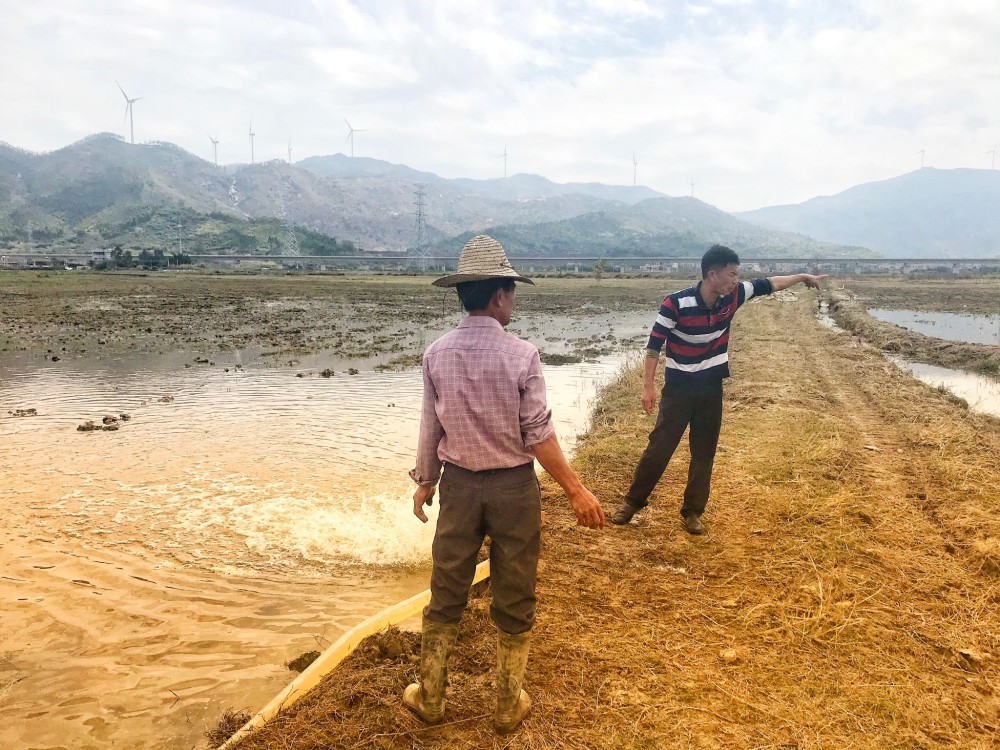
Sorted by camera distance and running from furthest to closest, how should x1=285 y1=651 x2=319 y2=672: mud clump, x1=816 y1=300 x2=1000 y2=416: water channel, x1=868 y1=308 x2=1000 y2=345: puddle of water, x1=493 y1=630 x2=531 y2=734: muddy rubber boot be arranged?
1. x1=868 y1=308 x2=1000 y2=345: puddle of water
2. x1=816 y1=300 x2=1000 y2=416: water channel
3. x1=285 y1=651 x2=319 y2=672: mud clump
4. x1=493 y1=630 x2=531 y2=734: muddy rubber boot

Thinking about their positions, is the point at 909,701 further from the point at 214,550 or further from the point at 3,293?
the point at 3,293

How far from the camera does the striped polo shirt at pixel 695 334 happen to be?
461cm

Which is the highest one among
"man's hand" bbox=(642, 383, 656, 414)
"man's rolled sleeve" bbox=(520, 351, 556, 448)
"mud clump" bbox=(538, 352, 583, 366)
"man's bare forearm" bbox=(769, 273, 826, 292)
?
"man's bare forearm" bbox=(769, 273, 826, 292)

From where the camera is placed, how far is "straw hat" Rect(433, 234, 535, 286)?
2.56 m

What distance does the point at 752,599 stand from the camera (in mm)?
3893

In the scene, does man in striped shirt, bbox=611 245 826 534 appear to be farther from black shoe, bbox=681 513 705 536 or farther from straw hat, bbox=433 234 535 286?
straw hat, bbox=433 234 535 286

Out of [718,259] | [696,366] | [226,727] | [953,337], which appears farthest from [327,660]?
[953,337]

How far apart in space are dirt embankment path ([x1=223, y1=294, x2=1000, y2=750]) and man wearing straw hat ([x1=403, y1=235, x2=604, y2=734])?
0.44 m

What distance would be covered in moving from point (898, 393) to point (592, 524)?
980cm

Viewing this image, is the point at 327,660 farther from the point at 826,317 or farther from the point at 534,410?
the point at 826,317

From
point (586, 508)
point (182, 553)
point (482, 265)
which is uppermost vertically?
point (482, 265)

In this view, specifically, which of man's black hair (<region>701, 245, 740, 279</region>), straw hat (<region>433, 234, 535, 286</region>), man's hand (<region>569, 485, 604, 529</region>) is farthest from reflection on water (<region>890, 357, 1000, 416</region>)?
straw hat (<region>433, 234, 535, 286</region>)

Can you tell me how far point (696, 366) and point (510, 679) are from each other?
282 centimetres

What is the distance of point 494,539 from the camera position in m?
2.62
